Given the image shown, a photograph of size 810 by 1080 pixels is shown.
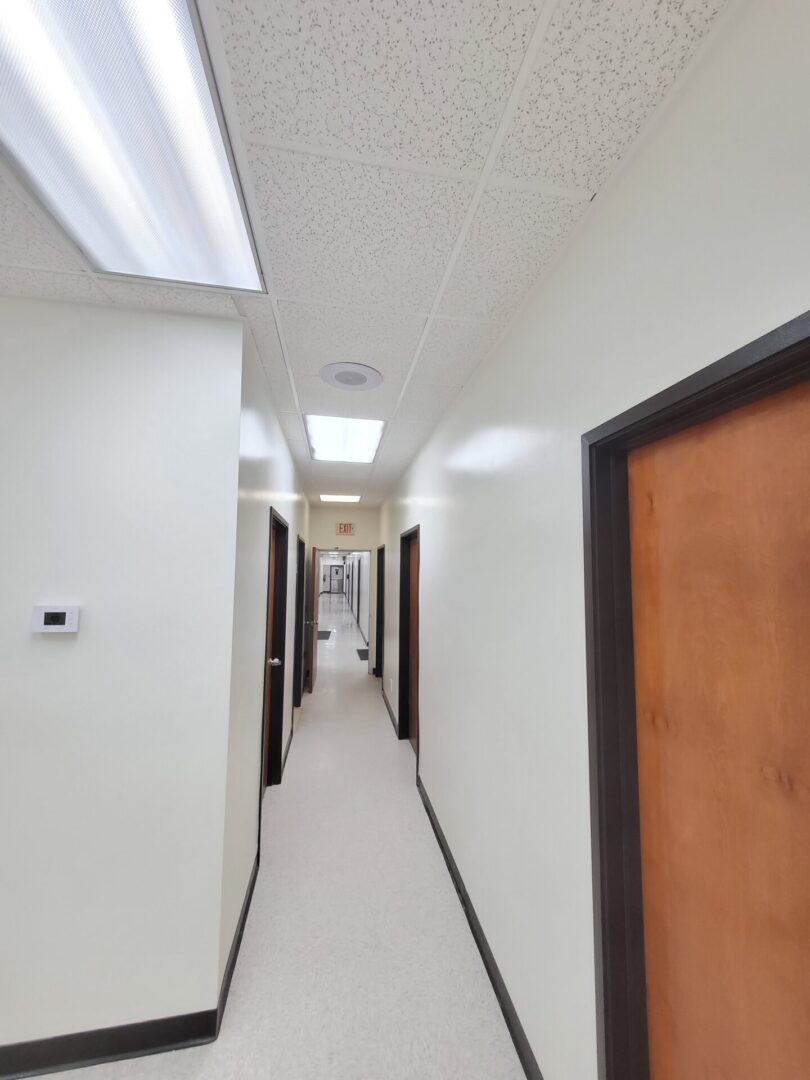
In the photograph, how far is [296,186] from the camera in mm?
1111

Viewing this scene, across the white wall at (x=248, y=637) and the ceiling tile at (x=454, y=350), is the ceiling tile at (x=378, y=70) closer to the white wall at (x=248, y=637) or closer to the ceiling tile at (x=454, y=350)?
the ceiling tile at (x=454, y=350)

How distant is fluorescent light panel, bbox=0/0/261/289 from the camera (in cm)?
79

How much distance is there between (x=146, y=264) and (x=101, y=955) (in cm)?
238

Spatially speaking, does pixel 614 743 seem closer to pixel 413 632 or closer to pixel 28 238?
pixel 28 238

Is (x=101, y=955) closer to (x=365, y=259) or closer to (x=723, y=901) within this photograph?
(x=723, y=901)

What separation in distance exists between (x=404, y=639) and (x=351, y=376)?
304 cm

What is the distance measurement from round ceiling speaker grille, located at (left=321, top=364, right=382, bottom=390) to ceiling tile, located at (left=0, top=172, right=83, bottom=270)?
1080 millimetres

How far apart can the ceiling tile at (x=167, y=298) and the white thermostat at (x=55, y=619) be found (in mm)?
1163

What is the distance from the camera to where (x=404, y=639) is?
4578mm

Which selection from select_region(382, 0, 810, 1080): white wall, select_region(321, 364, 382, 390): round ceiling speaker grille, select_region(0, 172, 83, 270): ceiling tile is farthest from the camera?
select_region(321, 364, 382, 390): round ceiling speaker grille

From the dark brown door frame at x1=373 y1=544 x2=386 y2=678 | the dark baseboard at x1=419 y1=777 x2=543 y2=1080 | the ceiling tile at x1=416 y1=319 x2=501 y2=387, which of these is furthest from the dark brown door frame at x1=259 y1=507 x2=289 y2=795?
the dark brown door frame at x1=373 y1=544 x2=386 y2=678

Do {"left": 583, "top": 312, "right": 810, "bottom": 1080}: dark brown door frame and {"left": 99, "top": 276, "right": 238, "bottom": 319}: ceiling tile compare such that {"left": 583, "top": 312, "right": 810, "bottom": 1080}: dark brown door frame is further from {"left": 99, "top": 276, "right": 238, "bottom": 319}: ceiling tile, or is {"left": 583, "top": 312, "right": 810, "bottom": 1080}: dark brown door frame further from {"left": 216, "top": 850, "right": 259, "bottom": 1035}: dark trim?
{"left": 99, "top": 276, "right": 238, "bottom": 319}: ceiling tile

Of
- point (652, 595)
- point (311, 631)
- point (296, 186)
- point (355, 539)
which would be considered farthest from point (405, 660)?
point (296, 186)

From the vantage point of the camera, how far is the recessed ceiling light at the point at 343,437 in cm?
308
